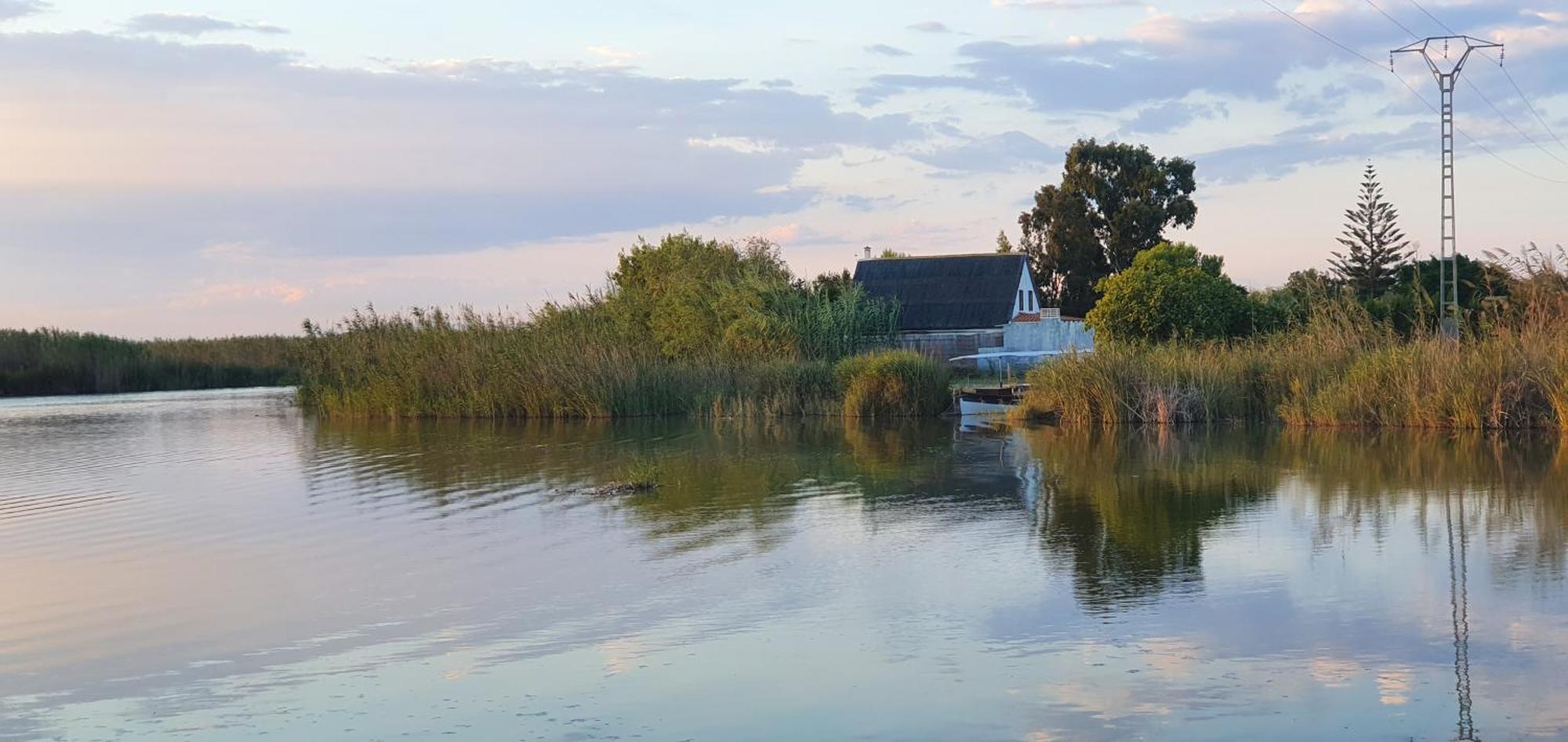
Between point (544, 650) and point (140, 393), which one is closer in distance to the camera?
point (544, 650)

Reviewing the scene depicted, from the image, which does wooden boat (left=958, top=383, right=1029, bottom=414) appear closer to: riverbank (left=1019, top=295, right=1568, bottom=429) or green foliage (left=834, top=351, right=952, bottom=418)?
green foliage (left=834, top=351, right=952, bottom=418)

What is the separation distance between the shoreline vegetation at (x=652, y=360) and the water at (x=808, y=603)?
13.5 meters

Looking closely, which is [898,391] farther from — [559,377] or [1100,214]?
[1100,214]

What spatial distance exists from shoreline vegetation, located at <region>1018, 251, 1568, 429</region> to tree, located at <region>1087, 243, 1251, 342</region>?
17.4 ft

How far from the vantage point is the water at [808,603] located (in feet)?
23.3

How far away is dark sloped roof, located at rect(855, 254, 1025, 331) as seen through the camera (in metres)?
50.7

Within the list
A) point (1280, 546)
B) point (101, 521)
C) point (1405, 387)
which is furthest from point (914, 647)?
point (1405, 387)

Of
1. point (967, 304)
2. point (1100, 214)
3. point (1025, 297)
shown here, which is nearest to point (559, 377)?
point (967, 304)

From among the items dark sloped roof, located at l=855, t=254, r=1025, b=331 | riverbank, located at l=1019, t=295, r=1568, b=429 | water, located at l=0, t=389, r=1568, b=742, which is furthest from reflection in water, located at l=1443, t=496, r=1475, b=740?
dark sloped roof, located at l=855, t=254, r=1025, b=331

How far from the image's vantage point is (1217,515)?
1375 centimetres

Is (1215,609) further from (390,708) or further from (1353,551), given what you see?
(390,708)

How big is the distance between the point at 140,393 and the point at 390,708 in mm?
51634

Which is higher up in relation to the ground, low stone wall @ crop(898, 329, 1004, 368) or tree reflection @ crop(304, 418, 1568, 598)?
low stone wall @ crop(898, 329, 1004, 368)

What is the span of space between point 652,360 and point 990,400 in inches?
376
